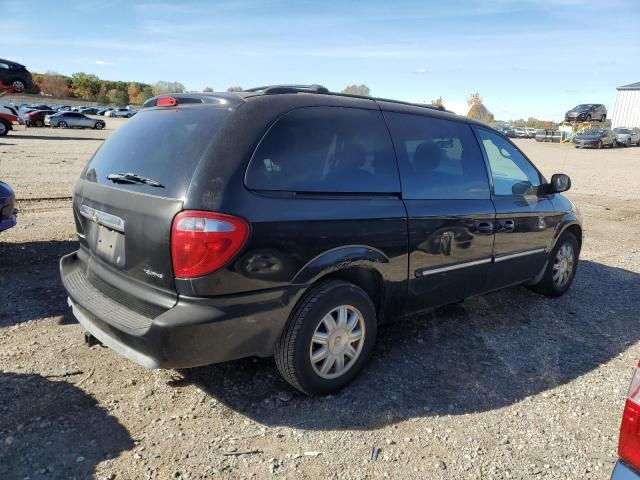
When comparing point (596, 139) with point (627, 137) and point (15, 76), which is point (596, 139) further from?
point (15, 76)

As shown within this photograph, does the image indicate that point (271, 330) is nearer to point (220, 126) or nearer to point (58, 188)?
point (220, 126)

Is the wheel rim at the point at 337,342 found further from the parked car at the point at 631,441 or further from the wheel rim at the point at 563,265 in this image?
the wheel rim at the point at 563,265

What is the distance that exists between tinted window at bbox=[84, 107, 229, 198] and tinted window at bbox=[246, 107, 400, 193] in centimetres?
33

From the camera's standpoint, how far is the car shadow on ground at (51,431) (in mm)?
2488

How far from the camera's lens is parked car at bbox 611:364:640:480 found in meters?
1.78

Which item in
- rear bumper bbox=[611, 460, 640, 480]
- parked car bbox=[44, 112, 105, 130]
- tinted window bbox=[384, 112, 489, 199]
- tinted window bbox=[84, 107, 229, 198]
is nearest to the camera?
rear bumper bbox=[611, 460, 640, 480]

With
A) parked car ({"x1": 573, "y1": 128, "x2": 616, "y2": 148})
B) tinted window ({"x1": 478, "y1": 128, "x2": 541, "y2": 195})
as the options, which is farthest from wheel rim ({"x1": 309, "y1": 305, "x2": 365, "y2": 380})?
parked car ({"x1": 573, "y1": 128, "x2": 616, "y2": 148})

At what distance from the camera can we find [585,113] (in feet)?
158

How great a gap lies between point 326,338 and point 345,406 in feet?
1.49

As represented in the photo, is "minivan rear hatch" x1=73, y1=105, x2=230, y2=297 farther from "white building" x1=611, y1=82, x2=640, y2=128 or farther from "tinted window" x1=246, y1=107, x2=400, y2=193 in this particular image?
"white building" x1=611, y1=82, x2=640, y2=128

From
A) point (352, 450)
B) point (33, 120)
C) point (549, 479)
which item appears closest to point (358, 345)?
point (352, 450)

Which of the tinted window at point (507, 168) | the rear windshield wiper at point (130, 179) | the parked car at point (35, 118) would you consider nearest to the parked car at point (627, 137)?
the tinted window at point (507, 168)

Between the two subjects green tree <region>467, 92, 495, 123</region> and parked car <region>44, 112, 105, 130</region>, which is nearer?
green tree <region>467, 92, 495, 123</region>

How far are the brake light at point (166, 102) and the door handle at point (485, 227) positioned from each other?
7.90 ft
